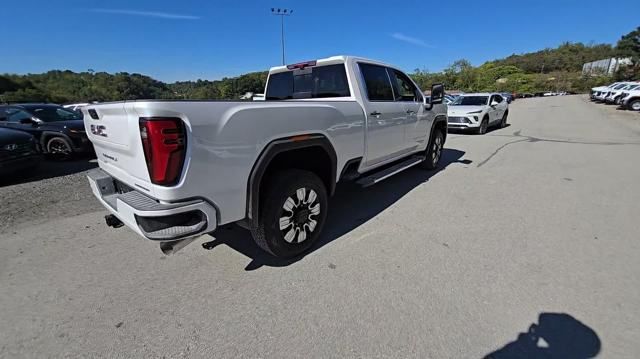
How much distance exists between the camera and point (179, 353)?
78.1 inches

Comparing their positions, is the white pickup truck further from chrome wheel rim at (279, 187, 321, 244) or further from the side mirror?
the side mirror

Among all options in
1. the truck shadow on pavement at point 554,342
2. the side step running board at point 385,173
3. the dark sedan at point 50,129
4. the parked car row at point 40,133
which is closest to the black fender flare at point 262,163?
the side step running board at point 385,173

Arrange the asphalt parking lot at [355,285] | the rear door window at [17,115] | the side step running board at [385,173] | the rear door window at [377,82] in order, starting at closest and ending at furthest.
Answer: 1. the asphalt parking lot at [355,285]
2. the side step running board at [385,173]
3. the rear door window at [377,82]
4. the rear door window at [17,115]

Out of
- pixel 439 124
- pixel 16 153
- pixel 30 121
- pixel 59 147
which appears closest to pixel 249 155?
pixel 439 124

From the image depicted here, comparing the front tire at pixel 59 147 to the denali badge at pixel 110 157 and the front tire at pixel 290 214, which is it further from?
the front tire at pixel 290 214

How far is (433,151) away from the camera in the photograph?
20.4ft

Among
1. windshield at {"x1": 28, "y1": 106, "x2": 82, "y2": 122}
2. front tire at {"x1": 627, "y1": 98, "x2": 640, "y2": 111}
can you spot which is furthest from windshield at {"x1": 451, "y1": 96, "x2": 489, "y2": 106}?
front tire at {"x1": 627, "y1": 98, "x2": 640, "y2": 111}

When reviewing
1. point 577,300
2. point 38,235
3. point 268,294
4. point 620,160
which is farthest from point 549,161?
point 38,235

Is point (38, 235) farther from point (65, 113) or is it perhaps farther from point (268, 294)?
point (65, 113)

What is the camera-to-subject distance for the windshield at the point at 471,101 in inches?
514

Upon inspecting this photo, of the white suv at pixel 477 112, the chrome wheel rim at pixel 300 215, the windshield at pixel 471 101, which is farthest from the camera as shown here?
the windshield at pixel 471 101

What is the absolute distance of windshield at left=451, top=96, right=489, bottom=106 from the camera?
1306 cm

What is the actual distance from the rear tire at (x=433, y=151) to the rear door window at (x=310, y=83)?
114 inches

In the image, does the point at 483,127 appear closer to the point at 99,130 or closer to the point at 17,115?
the point at 99,130
